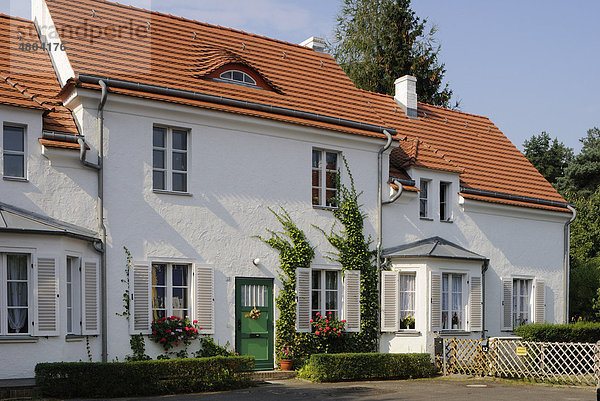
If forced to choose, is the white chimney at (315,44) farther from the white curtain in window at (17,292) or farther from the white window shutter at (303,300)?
the white curtain in window at (17,292)

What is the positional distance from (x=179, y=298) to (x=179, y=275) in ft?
1.82

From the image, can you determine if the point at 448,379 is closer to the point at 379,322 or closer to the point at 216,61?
the point at 379,322

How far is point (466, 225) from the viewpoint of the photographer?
78.3 feet

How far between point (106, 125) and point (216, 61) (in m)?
4.24

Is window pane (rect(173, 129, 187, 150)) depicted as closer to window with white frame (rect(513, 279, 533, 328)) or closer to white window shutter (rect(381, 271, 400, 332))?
white window shutter (rect(381, 271, 400, 332))

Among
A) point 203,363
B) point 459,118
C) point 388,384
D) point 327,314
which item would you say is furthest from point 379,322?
point 459,118

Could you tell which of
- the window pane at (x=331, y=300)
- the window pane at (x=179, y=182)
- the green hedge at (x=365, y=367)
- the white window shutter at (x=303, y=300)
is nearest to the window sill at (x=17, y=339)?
the window pane at (x=179, y=182)

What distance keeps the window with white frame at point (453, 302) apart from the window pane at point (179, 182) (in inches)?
331

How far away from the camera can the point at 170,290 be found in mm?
17625

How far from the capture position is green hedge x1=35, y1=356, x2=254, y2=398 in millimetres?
14219

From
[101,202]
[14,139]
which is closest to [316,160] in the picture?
[101,202]

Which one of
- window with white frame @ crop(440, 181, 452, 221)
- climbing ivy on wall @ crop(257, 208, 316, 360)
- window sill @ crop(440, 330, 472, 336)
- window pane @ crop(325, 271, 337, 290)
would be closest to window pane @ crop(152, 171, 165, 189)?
climbing ivy on wall @ crop(257, 208, 316, 360)

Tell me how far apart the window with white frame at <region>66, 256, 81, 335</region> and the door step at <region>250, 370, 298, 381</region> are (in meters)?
4.50

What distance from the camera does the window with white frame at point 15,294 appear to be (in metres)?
14.9
